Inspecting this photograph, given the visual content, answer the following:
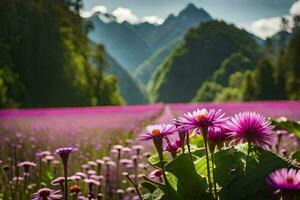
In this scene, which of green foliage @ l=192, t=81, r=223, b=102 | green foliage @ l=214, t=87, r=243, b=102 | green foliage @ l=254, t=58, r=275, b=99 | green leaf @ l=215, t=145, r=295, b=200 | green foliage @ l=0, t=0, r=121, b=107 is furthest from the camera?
green foliage @ l=192, t=81, r=223, b=102

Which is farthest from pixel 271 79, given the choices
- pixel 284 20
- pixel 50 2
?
pixel 50 2

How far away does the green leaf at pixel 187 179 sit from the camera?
1.93m

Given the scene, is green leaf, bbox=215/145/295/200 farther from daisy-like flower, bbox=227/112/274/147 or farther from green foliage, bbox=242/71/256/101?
green foliage, bbox=242/71/256/101

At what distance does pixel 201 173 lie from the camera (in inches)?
82.6

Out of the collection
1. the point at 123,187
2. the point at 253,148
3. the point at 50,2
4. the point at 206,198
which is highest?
the point at 50,2

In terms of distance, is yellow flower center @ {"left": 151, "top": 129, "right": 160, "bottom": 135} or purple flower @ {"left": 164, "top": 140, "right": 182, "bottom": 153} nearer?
yellow flower center @ {"left": 151, "top": 129, "right": 160, "bottom": 135}

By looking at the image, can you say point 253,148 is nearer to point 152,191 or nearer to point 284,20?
point 152,191

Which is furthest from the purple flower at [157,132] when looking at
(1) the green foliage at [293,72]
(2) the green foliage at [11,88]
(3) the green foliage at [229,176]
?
(1) the green foliage at [293,72]

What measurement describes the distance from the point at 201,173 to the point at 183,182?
16cm

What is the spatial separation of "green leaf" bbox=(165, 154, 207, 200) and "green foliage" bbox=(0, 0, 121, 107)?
131 feet

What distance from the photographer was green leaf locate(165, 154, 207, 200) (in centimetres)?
193

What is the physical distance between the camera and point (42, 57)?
4538 cm

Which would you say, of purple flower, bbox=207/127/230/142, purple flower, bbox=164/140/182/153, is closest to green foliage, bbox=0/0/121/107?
purple flower, bbox=164/140/182/153

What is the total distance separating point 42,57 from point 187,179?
44318 millimetres
